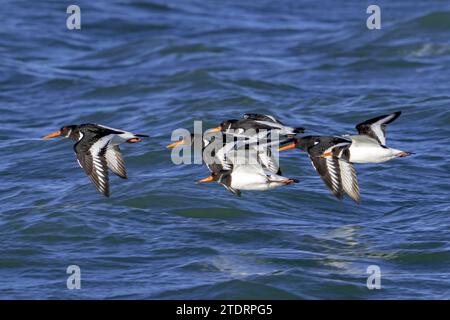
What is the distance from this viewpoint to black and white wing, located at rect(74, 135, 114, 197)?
39.5ft

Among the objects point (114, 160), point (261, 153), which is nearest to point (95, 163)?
point (114, 160)

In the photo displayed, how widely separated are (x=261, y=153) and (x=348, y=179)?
1.36 m

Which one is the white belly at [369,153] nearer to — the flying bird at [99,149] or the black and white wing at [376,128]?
the black and white wing at [376,128]

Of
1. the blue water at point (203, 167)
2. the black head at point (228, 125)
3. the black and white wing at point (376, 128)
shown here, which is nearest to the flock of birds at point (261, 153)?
the black and white wing at point (376, 128)

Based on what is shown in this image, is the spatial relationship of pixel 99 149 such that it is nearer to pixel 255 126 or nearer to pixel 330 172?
pixel 255 126

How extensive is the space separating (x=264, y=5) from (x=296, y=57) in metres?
6.32

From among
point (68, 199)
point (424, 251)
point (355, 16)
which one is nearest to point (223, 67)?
point (355, 16)

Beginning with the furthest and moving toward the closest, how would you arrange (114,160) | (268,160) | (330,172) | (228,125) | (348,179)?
(228,125)
(268,160)
(114,160)
(348,179)
(330,172)

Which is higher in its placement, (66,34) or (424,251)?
(66,34)

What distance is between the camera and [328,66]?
78.2 feet

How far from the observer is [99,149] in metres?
12.4

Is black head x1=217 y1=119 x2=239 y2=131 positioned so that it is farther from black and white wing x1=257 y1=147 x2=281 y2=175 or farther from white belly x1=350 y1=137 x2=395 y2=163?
white belly x1=350 y1=137 x2=395 y2=163

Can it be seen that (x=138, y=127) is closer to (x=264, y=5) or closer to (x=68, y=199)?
(x=68, y=199)

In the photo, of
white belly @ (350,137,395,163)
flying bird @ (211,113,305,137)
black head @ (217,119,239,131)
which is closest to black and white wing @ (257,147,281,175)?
flying bird @ (211,113,305,137)
